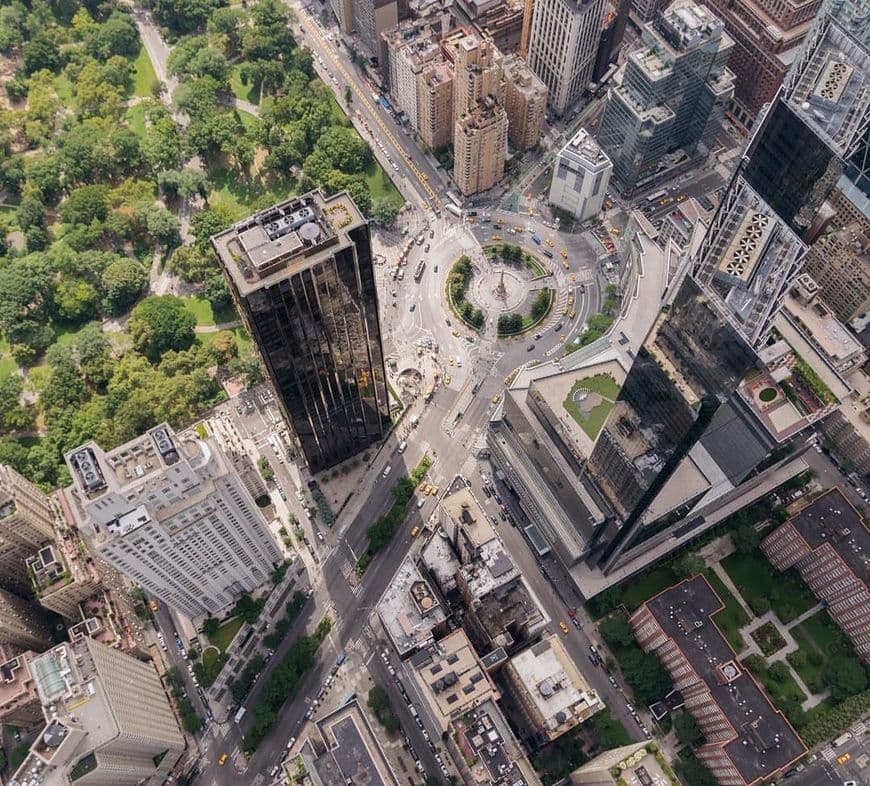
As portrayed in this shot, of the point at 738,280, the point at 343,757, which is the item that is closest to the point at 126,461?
the point at 343,757

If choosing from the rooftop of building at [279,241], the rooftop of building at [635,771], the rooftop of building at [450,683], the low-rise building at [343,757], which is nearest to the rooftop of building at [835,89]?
the rooftop of building at [279,241]

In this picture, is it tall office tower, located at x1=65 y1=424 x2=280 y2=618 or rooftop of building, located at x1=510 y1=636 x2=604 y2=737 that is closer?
tall office tower, located at x1=65 y1=424 x2=280 y2=618

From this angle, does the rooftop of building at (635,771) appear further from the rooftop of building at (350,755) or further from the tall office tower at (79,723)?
the tall office tower at (79,723)

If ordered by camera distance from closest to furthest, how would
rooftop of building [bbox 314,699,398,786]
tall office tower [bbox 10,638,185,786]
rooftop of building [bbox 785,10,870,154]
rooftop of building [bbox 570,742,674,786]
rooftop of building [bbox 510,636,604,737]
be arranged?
tall office tower [bbox 10,638,185,786] → rooftop of building [bbox 314,699,398,786] → rooftop of building [bbox 570,742,674,786] → rooftop of building [bbox 785,10,870,154] → rooftop of building [bbox 510,636,604,737]

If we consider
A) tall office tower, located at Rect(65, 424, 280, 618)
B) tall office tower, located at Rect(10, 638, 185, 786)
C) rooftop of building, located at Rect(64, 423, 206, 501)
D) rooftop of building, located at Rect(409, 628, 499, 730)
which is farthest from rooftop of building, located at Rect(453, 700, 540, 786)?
rooftop of building, located at Rect(64, 423, 206, 501)

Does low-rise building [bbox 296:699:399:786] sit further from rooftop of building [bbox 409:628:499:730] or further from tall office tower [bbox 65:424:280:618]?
tall office tower [bbox 65:424:280:618]

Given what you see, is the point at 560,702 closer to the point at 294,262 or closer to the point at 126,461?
the point at 126,461
